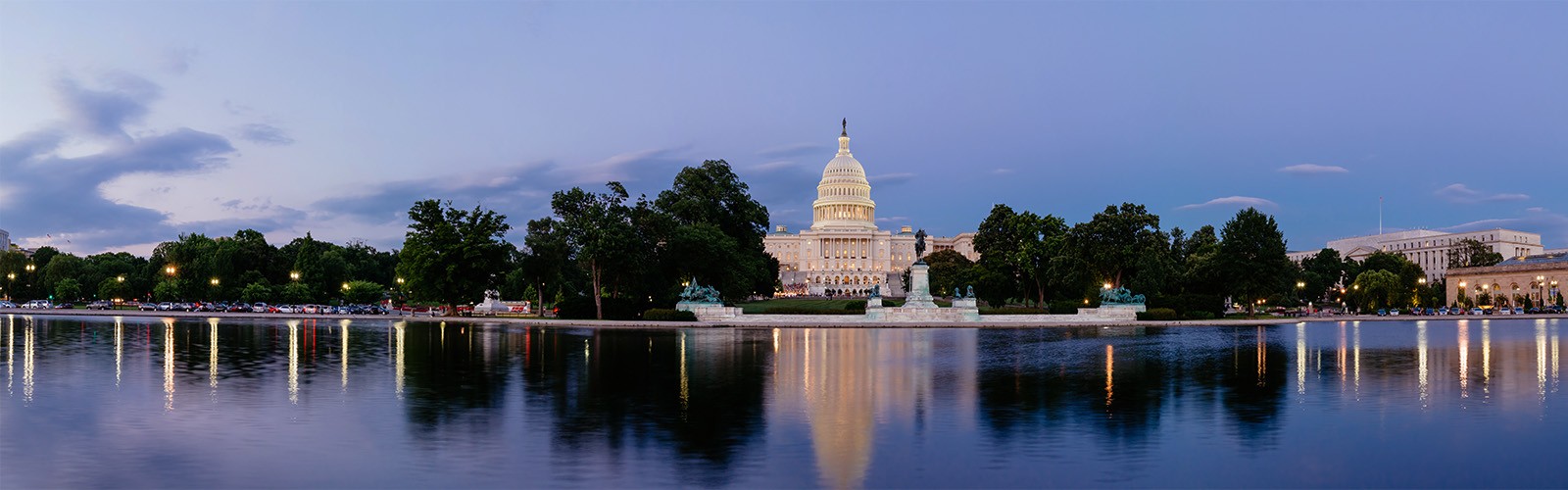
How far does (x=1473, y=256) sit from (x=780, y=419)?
14976cm

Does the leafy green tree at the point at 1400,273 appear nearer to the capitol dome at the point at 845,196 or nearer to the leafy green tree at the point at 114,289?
the capitol dome at the point at 845,196

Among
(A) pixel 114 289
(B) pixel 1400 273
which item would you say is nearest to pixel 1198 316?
(B) pixel 1400 273

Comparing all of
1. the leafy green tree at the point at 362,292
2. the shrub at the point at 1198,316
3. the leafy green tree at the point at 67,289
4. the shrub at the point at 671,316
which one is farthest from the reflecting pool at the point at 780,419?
the leafy green tree at the point at 67,289

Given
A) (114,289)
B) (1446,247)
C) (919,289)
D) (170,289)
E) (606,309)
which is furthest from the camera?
(1446,247)

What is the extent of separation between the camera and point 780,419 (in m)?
16.7

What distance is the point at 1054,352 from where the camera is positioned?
3309 centimetres

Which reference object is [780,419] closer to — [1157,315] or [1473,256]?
[1157,315]

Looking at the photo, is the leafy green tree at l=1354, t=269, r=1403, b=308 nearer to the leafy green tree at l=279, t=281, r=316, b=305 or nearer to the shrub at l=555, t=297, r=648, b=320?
the shrub at l=555, t=297, r=648, b=320

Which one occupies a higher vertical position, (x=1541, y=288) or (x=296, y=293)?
(x=296, y=293)

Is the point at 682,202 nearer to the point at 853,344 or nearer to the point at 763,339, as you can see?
the point at 763,339

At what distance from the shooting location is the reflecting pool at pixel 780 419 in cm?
1245

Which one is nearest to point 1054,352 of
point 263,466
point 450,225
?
point 263,466

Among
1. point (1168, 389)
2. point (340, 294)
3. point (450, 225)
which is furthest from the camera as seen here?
point (340, 294)

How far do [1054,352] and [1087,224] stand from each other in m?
40.7
